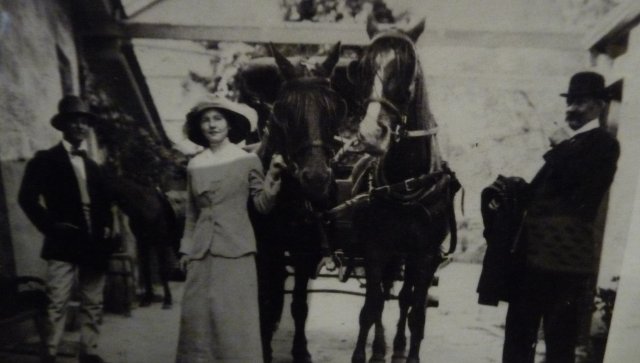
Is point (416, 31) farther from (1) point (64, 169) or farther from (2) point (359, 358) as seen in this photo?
(1) point (64, 169)

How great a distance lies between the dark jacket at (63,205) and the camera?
8.15 ft

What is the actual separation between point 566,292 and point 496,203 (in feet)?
1.58

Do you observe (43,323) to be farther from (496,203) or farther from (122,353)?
(496,203)

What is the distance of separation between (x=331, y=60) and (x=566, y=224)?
1.19 meters

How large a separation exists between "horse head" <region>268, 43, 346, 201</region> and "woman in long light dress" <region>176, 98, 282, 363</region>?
6.1 inches

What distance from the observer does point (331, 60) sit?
2346 mm

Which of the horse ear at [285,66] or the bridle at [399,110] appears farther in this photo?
the horse ear at [285,66]

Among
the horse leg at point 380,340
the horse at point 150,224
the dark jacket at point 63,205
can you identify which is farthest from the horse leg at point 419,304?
the dark jacket at point 63,205

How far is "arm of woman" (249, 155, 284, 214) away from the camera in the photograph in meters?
2.29

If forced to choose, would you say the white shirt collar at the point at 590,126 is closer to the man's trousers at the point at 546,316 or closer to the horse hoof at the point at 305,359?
the man's trousers at the point at 546,316

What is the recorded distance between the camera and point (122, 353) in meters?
2.57

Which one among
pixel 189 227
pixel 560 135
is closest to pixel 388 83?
pixel 560 135

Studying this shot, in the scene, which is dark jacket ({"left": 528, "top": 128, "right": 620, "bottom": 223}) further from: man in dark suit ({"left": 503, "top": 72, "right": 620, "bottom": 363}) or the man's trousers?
the man's trousers

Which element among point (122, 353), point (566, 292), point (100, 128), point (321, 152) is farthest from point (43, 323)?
point (566, 292)
